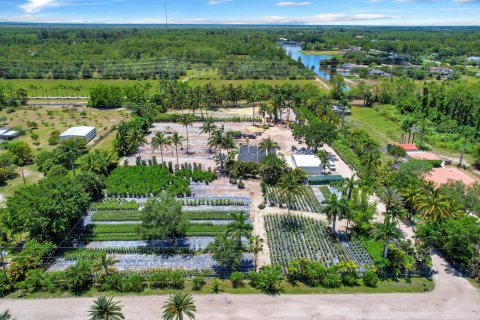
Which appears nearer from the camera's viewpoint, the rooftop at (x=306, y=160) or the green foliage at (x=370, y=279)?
the green foliage at (x=370, y=279)

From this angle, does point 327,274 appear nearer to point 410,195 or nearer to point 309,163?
point 410,195

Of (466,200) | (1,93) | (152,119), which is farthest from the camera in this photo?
(1,93)

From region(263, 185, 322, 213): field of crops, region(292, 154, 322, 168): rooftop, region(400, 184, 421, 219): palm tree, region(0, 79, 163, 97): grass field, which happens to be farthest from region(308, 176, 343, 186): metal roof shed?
region(0, 79, 163, 97): grass field

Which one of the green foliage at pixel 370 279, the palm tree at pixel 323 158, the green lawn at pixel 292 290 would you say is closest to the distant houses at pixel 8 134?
the green lawn at pixel 292 290

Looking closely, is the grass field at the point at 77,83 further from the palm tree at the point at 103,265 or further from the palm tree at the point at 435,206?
the palm tree at the point at 435,206

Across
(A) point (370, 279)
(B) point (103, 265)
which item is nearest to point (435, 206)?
(A) point (370, 279)

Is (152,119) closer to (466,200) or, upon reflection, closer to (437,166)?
(437,166)

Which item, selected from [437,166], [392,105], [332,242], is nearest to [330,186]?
[332,242]
